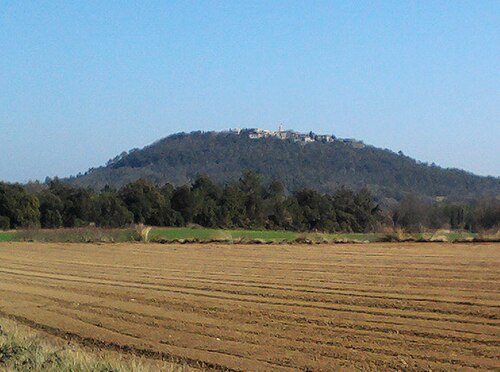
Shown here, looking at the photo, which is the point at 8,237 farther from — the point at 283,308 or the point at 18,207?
the point at 283,308

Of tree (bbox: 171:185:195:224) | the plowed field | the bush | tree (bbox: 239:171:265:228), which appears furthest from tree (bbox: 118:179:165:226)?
the plowed field

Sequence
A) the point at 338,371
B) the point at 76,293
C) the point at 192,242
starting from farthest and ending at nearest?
the point at 192,242
the point at 76,293
the point at 338,371

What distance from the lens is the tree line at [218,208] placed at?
60.8 m

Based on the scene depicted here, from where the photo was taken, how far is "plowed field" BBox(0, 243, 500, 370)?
36.9 ft

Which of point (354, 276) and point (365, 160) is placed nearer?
point (354, 276)

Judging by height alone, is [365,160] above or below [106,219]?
above

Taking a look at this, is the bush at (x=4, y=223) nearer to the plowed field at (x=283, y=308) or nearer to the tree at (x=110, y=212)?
the tree at (x=110, y=212)

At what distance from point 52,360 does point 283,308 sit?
20.6 feet

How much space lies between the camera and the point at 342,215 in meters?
70.6

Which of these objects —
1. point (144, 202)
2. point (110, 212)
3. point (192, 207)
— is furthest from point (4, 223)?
point (192, 207)

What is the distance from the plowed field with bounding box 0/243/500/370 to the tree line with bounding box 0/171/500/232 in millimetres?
34250

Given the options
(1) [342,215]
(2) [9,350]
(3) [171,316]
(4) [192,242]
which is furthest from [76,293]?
(1) [342,215]

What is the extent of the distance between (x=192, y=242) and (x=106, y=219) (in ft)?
79.4

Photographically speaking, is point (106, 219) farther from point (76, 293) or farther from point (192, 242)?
point (76, 293)
